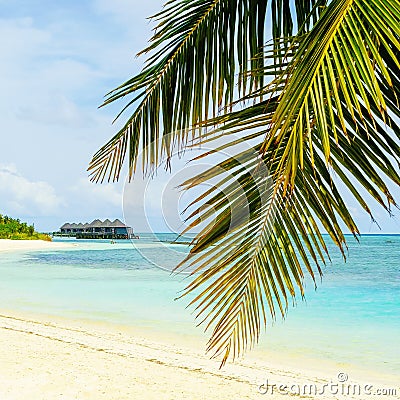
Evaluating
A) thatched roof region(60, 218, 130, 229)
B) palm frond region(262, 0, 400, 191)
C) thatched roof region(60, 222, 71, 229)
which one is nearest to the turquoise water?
palm frond region(262, 0, 400, 191)

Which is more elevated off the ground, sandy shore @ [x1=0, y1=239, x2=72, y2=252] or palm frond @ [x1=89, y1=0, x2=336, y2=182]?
palm frond @ [x1=89, y1=0, x2=336, y2=182]

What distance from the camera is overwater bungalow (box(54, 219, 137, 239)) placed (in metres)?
71.1

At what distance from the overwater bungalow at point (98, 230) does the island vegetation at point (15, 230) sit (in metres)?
15.9

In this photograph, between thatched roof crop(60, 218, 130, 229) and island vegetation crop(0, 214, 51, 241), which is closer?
island vegetation crop(0, 214, 51, 241)

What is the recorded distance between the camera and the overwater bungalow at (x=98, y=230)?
7112 cm

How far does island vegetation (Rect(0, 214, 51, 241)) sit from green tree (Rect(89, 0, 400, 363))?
4935 centimetres

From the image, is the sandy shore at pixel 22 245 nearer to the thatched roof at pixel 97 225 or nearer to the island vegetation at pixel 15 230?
the island vegetation at pixel 15 230

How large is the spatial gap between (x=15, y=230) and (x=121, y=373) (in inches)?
1874

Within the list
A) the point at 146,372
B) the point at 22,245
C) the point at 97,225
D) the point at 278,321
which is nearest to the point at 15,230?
the point at 22,245

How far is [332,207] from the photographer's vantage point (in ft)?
5.56

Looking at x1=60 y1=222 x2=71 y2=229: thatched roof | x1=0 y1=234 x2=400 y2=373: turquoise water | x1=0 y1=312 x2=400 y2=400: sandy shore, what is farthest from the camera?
x1=60 y1=222 x2=71 y2=229: thatched roof

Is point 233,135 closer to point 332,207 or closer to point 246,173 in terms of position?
point 246,173

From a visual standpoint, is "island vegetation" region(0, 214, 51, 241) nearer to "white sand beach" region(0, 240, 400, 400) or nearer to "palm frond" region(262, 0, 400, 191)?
"white sand beach" region(0, 240, 400, 400)

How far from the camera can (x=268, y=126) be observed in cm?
167
